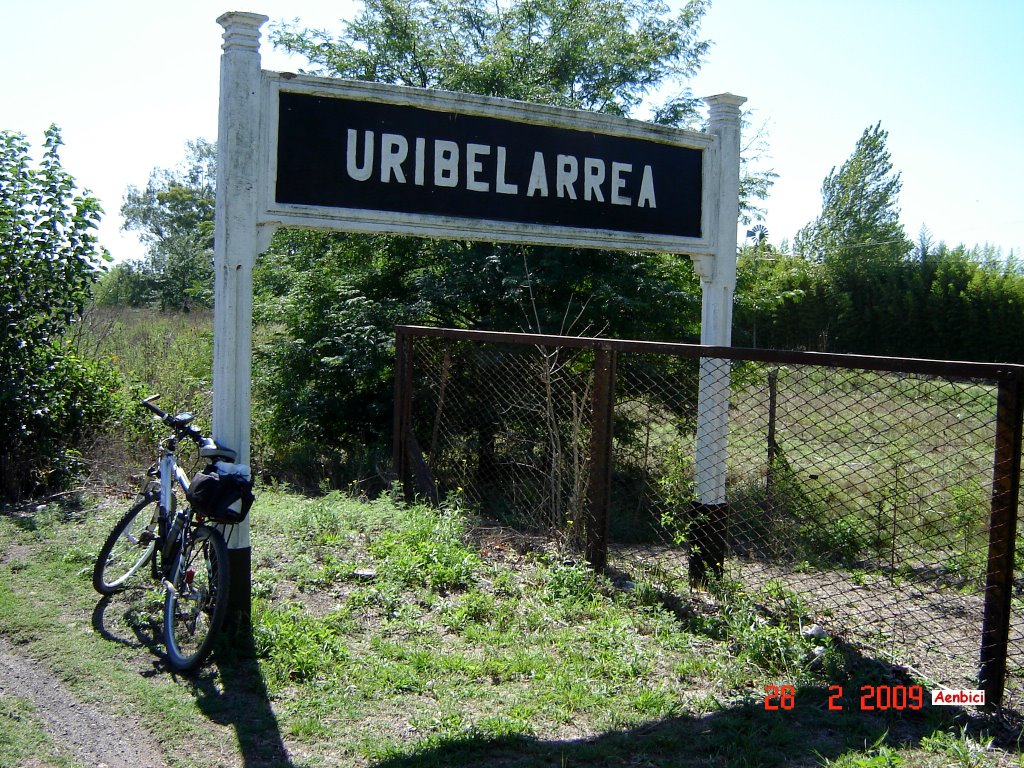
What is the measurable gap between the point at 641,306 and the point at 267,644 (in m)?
5.44

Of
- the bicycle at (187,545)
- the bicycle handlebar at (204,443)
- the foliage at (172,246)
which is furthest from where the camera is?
the foliage at (172,246)

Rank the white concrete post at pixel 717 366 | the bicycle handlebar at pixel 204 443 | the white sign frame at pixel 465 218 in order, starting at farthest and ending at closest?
1. the white concrete post at pixel 717 366
2. the white sign frame at pixel 465 218
3. the bicycle handlebar at pixel 204 443

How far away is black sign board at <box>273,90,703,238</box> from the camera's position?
443 centimetres

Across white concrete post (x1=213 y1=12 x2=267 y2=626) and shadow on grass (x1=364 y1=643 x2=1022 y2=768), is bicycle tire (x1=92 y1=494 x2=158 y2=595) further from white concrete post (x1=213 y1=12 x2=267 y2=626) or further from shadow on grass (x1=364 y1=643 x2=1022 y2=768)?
shadow on grass (x1=364 y1=643 x2=1022 y2=768)

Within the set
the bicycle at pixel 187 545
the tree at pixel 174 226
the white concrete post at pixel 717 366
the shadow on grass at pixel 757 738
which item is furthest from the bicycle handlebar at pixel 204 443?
the tree at pixel 174 226

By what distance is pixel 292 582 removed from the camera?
16.5 ft

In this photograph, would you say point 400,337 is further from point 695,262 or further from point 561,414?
point 695,262

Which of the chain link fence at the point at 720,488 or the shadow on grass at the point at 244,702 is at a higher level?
the chain link fence at the point at 720,488

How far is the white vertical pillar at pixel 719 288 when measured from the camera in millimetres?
5328

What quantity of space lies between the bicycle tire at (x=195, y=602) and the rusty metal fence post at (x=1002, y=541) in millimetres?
3401

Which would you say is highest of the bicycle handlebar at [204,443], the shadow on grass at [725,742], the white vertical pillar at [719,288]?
the white vertical pillar at [719,288]

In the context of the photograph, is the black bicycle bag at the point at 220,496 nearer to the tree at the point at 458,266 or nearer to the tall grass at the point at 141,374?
the tall grass at the point at 141,374

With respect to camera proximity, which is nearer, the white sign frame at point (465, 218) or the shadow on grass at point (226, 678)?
the shadow on grass at point (226, 678)

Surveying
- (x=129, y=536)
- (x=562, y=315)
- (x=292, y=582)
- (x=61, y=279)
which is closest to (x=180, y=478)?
(x=129, y=536)
